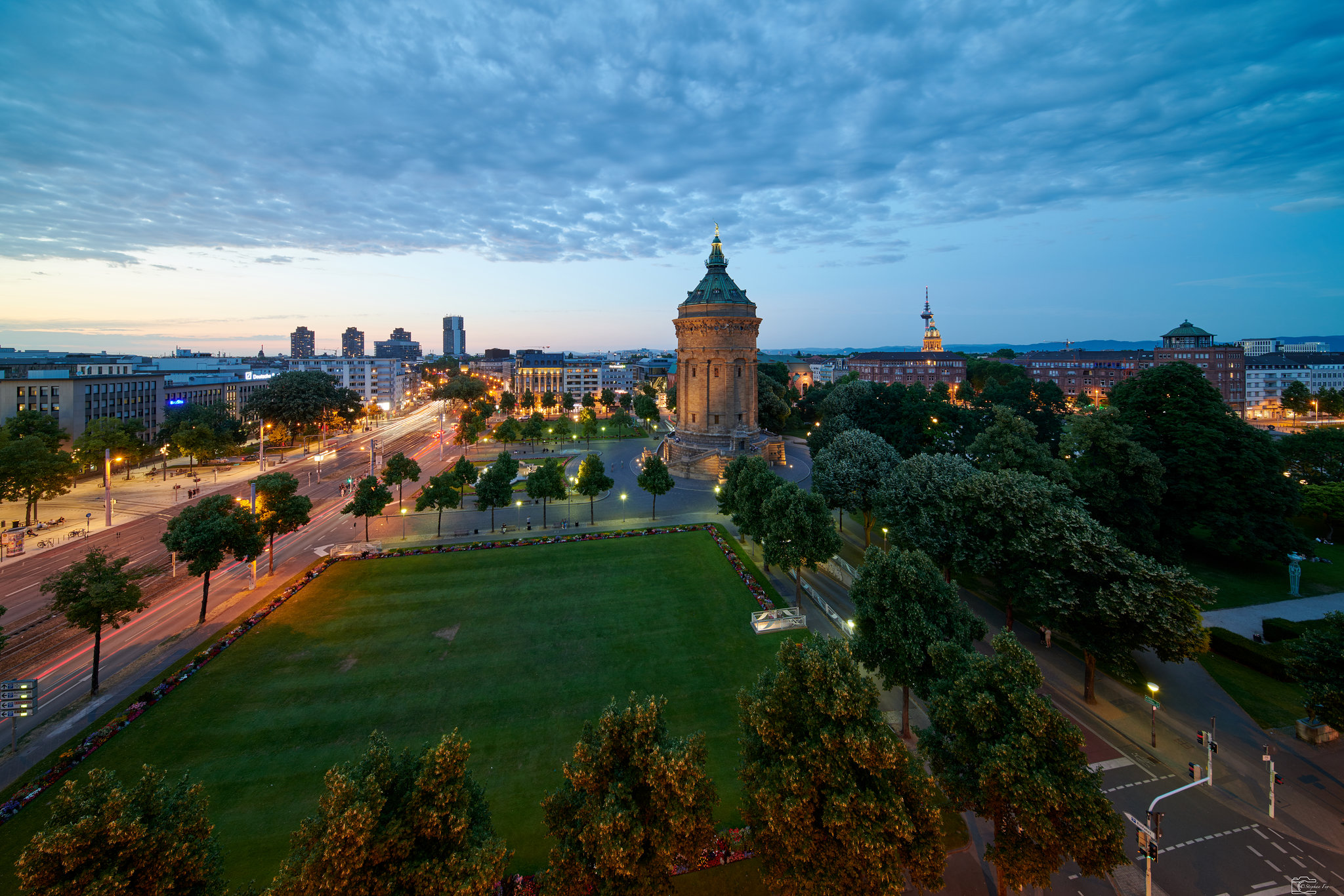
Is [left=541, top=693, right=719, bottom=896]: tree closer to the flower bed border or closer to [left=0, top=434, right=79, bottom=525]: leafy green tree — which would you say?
the flower bed border

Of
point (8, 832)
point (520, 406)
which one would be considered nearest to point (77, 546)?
point (8, 832)

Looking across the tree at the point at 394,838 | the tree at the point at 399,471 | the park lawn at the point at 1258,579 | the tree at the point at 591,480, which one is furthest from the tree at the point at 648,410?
the tree at the point at 394,838

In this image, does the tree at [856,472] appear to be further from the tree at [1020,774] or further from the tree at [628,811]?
the tree at [628,811]

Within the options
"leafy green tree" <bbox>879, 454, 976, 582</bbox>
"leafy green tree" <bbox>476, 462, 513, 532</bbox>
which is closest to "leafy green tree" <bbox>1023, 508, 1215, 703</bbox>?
"leafy green tree" <bbox>879, 454, 976, 582</bbox>

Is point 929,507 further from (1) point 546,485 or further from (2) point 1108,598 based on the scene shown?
(1) point 546,485

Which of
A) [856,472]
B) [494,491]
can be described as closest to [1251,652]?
[856,472]

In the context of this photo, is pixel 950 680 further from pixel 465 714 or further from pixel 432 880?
pixel 465 714
